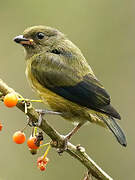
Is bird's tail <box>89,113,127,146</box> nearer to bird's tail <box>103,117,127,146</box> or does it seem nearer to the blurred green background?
bird's tail <box>103,117,127,146</box>

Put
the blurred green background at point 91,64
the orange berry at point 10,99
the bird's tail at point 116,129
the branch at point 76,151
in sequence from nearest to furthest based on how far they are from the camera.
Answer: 1. the orange berry at point 10,99
2. the branch at point 76,151
3. the bird's tail at point 116,129
4. the blurred green background at point 91,64

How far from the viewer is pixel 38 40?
5629mm

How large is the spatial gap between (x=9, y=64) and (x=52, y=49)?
142 inches

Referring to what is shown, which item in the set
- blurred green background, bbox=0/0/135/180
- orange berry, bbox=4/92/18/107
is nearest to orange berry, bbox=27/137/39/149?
orange berry, bbox=4/92/18/107

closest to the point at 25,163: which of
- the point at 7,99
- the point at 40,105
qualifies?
the point at 40,105

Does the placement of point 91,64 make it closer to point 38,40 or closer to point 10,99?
point 38,40

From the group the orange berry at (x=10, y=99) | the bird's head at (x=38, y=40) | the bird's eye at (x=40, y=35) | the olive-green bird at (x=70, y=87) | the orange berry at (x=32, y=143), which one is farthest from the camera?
the bird's eye at (x=40, y=35)

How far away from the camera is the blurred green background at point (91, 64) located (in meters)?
8.29

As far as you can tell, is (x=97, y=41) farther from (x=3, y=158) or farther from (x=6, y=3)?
(x=3, y=158)

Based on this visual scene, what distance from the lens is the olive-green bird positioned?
4.81m

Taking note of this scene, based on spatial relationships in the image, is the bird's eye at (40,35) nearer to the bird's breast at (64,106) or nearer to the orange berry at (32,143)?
the bird's breast at (64,106)

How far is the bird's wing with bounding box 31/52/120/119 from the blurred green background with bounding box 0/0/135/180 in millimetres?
2841

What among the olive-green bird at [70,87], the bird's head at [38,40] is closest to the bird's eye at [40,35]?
the bird's head at [38,40]

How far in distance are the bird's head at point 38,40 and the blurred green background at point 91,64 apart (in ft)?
8.57
